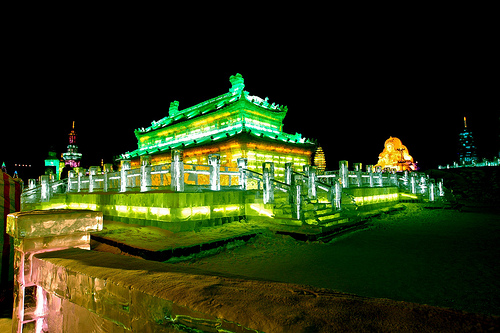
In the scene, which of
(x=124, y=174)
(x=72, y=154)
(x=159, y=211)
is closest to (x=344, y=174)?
(x=159, y=211)

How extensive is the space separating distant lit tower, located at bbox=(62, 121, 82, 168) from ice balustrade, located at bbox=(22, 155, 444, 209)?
A: 52.3 metres

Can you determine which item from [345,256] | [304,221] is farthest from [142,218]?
[345,256]

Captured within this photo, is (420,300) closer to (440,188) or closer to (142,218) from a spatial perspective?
(142,218)

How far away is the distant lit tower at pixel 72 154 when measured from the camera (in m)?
67.7

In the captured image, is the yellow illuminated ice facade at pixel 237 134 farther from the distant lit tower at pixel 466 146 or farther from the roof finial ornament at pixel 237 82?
the distant lit tower at pixel 466 146

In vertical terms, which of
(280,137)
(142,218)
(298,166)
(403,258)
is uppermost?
(280,137)

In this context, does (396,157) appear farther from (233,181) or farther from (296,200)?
(296,200)

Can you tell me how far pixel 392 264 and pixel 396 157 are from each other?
4392 cm

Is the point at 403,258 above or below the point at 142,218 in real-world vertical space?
below

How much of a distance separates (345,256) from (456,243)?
12.1 ft

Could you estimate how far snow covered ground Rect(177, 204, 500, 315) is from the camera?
4250mm

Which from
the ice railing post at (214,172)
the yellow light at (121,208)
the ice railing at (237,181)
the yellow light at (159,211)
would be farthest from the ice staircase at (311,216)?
the yellow light at (121,208)

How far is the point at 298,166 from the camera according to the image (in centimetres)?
2691

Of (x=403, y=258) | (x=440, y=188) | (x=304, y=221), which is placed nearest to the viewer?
(x=403, y=258)
